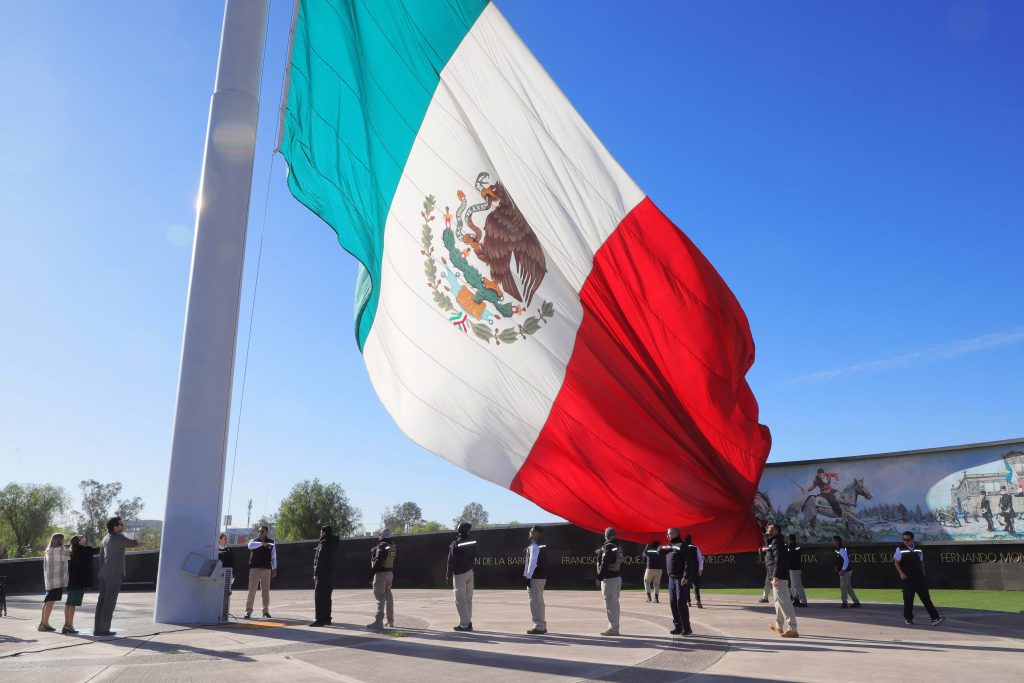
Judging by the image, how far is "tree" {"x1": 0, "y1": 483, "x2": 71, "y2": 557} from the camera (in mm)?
68250

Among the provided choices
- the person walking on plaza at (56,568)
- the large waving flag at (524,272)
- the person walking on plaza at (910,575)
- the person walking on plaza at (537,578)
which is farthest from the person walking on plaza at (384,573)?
the person walking on plaza at (910,575)

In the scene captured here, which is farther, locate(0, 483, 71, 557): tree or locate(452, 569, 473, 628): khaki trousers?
locate(0, 483, 71, 557): tree

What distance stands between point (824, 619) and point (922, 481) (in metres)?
9.99

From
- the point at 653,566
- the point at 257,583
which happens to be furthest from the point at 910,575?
the point at 257,583

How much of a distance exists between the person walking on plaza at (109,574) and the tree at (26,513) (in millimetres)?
70416

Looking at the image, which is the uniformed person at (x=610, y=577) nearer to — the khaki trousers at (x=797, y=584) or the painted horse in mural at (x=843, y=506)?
the khaki trousers at (x=797, y=584)

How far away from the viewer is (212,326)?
11531 mm

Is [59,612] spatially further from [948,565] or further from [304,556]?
[948,565]

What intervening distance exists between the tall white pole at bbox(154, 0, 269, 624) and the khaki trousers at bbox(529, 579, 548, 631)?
4.97 metres

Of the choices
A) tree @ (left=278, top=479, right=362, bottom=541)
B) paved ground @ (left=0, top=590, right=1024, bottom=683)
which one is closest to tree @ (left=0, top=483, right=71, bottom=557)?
tree @ (left=278, top=479, right=362, bottom=541)

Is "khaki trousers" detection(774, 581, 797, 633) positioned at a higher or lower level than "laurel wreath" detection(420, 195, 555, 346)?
lower

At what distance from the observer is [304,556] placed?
91.8 ft

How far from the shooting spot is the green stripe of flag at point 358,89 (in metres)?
11.6

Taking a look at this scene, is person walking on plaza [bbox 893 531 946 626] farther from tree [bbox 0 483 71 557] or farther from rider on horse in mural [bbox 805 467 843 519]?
tree [bbox 0 483 71 557]
